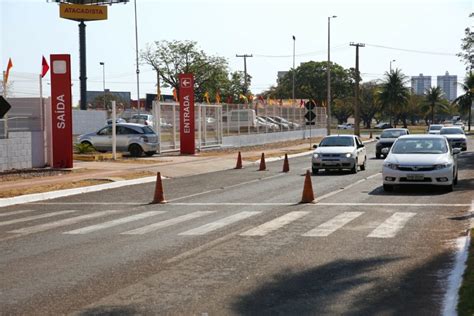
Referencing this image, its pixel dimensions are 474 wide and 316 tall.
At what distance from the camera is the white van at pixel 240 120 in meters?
48.2

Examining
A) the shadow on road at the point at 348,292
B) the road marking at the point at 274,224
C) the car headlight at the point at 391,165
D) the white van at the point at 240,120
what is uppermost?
the white van at the point at 240,120

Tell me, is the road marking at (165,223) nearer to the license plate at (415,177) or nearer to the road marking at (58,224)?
the road marking at (58,224)

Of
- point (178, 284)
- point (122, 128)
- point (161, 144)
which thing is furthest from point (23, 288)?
point (161, 144)

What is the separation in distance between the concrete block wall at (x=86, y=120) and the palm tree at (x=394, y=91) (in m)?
58.0

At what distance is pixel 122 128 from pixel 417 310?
29.6 meters

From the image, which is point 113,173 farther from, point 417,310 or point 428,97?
point 428,97

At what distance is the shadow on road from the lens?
705 centimetres

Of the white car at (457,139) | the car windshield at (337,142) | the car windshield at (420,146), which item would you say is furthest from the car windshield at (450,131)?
the car windshield at (420,146)

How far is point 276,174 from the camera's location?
2700 cm

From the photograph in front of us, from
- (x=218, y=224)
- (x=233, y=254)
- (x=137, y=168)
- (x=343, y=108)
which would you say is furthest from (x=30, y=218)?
(x=343, y=108)

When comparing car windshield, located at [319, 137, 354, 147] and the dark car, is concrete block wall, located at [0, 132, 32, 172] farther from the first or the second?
the dark car

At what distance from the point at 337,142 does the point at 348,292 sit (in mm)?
20039

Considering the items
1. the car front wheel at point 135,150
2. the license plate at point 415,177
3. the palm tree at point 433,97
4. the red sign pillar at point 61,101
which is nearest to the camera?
the license plate at point 415,177

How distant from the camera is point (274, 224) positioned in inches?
517
